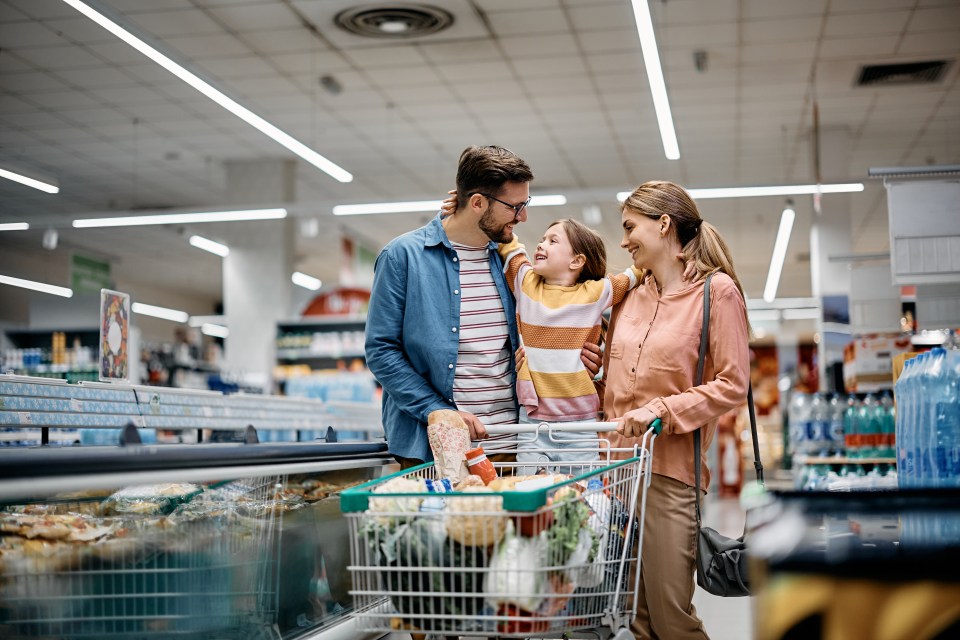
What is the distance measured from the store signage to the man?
33.6 ft

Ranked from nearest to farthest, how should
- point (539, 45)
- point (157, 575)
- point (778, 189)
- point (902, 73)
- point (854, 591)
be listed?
point (854, 591) < point (157, 575) < point (539, 45) < point (778, 189) < point (902, 73)

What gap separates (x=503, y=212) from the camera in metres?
3.03

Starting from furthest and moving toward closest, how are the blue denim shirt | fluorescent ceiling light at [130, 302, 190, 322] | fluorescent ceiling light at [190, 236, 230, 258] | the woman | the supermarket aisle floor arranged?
fluorescent ceiling light at [130, 302, 190, 322], fluorescent ceiling light at [190, 236, 230, 258], the supermarket aisle floor, the blue denim shirt, the woman

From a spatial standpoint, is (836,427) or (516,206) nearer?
(516,206)

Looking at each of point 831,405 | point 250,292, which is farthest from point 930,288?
point 250,292

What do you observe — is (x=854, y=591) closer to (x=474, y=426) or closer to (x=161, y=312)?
(x=474, y=426)

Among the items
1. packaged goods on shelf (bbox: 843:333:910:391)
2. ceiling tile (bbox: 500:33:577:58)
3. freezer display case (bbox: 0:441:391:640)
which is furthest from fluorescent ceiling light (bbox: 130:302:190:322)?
freezer display case (bbox: 0:441:391:640)

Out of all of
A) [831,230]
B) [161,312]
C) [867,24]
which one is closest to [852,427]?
[867,24]

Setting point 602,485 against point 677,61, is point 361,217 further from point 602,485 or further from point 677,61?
point 602,485

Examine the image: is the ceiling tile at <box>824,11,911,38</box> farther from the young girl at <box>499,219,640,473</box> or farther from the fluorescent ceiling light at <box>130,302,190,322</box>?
the fluorescent ceiling light at <box>130,302,190,322</box>

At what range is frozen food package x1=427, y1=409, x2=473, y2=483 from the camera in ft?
8.65

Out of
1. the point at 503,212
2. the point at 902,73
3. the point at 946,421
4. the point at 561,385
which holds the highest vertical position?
the point at 902,73

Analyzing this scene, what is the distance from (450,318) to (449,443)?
46cm

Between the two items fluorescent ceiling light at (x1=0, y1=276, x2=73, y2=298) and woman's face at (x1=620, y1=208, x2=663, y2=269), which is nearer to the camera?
woman's face at (x1=620, y1=208, x2=663, y2=269)
